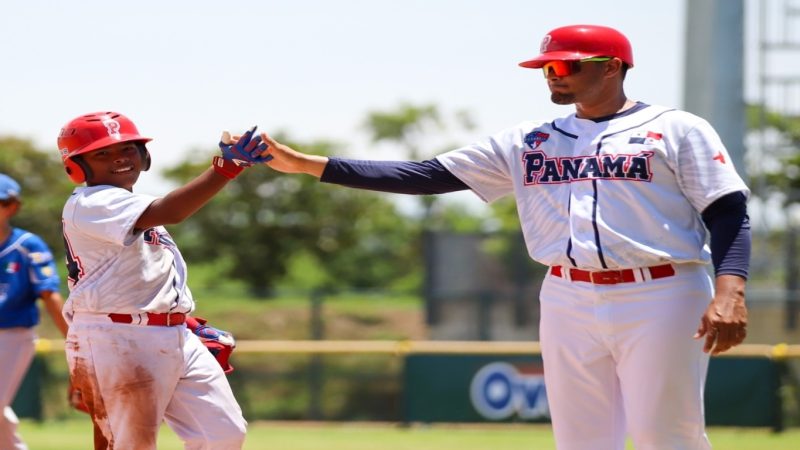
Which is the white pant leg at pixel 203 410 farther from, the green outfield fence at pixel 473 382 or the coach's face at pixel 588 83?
the green outfield fence at pixel 473 382

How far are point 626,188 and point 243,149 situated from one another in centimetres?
148

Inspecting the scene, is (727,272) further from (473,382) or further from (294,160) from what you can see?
(473,382)

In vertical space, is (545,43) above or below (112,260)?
above

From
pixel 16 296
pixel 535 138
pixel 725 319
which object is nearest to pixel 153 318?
pixel 535 138

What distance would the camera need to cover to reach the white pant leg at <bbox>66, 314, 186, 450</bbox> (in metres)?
4.98

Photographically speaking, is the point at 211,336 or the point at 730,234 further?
the point at 211,336

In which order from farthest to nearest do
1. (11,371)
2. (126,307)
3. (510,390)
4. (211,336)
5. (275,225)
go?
(275,225) → (510,390) → (11,371) → (211,336) → (126,307)

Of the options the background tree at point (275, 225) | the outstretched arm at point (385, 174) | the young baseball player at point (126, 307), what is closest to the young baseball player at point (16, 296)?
the young baseball player at point (126, 307)

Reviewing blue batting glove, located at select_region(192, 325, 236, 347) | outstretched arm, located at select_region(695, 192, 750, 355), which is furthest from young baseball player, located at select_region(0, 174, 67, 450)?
outstretched arm, located at select_region(695, 192, 750, 355)

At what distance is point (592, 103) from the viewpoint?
4.76 m

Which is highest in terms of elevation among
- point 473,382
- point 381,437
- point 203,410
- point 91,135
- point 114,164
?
point 91,135

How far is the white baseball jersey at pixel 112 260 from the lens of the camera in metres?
4.85

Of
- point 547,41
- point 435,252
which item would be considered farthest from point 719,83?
point 547,41

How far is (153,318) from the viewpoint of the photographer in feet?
16.5
